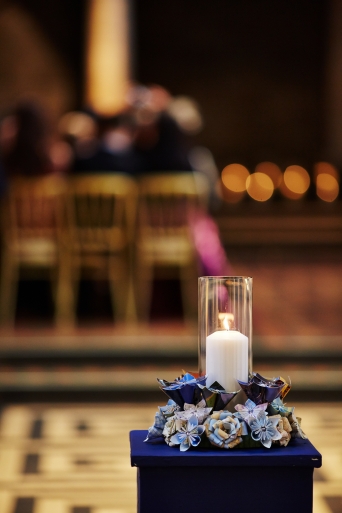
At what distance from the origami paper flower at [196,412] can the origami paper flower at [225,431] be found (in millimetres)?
21

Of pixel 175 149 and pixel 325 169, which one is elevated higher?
pixel 325 169

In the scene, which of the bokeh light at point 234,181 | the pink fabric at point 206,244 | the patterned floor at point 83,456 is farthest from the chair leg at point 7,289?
the bokeh light at point 234,181

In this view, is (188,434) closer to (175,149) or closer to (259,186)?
(175,149)

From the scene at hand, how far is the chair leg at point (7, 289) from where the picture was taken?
17.4ft

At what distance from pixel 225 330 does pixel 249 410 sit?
18cm

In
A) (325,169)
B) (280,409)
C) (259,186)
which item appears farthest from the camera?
(259,186)

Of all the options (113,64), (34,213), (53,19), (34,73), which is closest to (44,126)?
(34,213)

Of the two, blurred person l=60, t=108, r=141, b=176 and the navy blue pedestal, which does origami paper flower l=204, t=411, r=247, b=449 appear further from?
blurred person l=60, t=108, r=141, b=176

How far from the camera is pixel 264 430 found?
5.70 ft

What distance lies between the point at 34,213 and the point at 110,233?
48cm

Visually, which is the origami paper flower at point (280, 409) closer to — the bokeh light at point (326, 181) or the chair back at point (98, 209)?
the chair back at point (98, 209)

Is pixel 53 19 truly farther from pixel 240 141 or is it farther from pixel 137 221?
pixel 137 221

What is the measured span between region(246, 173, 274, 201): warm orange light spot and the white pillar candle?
32.4ft

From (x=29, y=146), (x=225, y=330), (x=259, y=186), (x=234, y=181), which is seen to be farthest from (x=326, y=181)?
(x=225, y=330)
